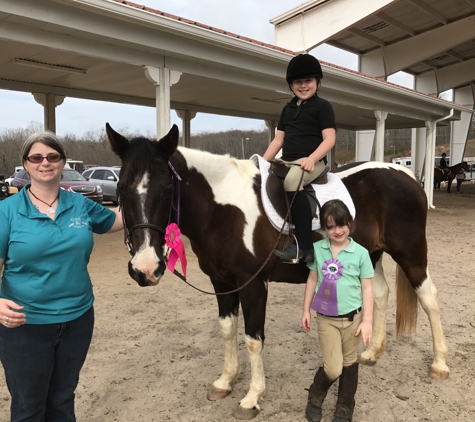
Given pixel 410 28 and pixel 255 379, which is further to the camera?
pixel 410 28

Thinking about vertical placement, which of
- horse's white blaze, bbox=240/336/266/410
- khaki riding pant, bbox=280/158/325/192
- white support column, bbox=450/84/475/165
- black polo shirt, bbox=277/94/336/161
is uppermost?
white support column, bbox=450/84/475/165

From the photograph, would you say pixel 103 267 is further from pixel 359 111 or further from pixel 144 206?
pixel 359 111

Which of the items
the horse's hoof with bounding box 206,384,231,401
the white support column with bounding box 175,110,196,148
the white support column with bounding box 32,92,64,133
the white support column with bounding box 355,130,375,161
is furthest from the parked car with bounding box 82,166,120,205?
the horse's hoof with bounding box 206,384,231,401

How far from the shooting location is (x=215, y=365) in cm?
328

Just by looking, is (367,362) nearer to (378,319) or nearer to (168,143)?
(378,319)

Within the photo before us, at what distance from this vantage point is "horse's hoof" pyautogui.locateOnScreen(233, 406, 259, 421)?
100 inches

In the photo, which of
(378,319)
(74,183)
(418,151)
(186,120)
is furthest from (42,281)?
(418,151)

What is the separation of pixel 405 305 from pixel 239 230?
1.95 meters

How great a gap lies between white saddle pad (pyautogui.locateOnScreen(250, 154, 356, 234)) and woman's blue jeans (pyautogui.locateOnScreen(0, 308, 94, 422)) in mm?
1329

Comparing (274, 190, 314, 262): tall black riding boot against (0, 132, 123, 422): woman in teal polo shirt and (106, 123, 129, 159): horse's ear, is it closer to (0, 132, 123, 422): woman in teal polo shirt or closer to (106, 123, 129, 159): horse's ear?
(106, 123, 129, 159): horse's ear

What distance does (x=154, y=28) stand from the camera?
5988mm

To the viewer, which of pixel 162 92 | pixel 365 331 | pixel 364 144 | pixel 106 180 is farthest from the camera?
pixel 364 144

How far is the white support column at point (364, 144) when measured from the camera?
18.4 metres

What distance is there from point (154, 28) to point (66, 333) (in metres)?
5.48
